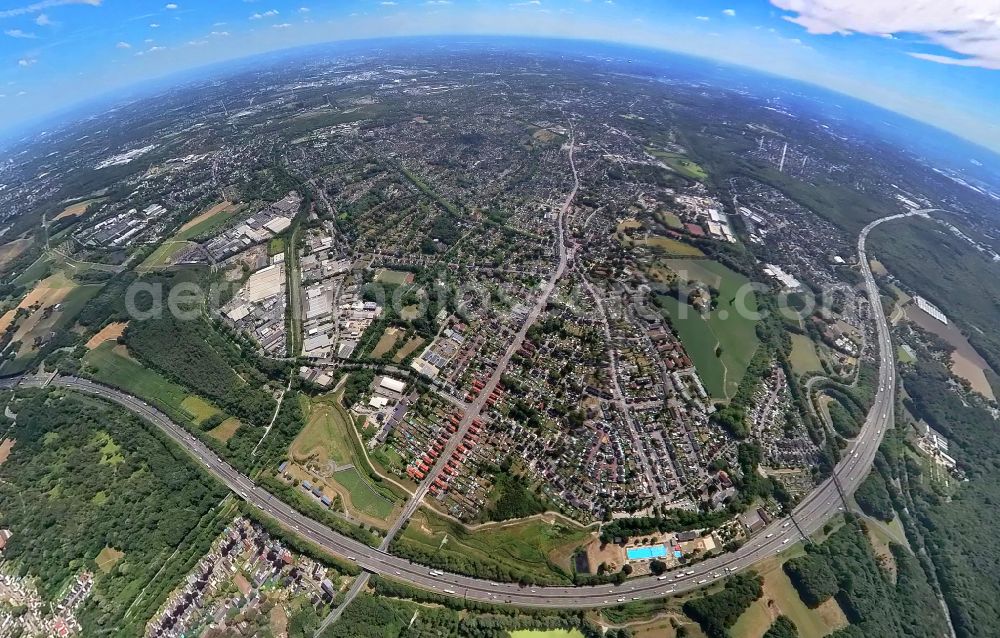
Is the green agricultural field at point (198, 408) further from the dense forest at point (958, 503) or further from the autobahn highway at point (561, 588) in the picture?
the dense forest at point (958, 503)

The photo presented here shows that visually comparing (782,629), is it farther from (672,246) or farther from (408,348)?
(672,246)

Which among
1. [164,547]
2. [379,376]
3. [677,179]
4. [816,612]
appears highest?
[677,179]

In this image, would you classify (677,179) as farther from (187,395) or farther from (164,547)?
(164,547)

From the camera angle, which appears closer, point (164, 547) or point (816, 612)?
point (816, 612)

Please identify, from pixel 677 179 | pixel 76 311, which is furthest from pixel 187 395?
pixel 677 179

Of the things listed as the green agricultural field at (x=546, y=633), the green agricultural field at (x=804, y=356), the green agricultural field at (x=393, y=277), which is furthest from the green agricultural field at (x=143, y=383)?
the green agricultural field at (x=804, y=356)

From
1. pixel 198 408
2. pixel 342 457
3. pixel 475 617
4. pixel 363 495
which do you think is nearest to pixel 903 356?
pixel 475 617

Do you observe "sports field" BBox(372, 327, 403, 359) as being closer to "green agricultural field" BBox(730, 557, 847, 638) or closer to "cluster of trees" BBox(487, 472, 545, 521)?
"cluster of trees" BBox(487, 472, 545, 521)
